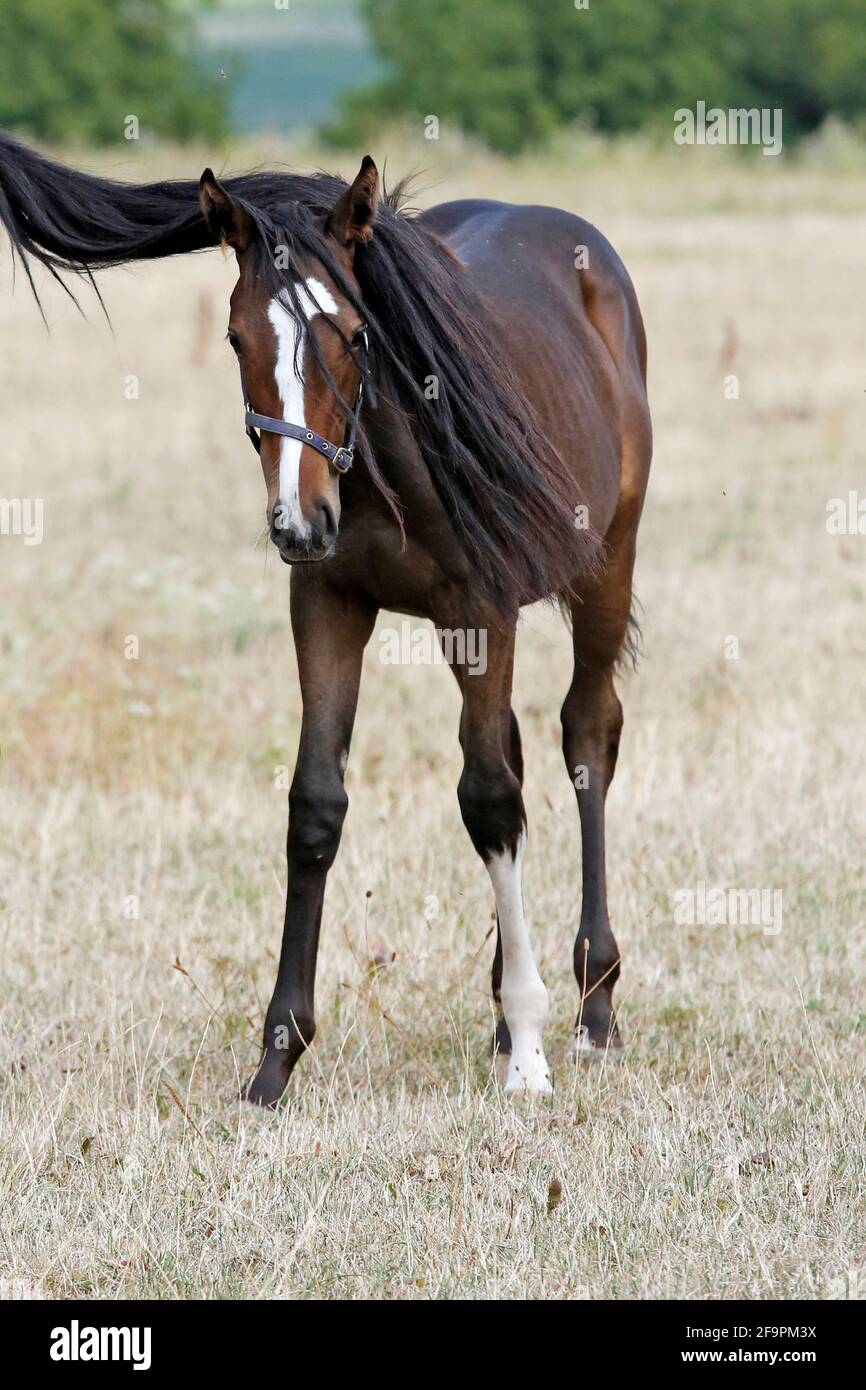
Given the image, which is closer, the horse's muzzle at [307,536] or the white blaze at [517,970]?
the horse's muzzle at [307,536]

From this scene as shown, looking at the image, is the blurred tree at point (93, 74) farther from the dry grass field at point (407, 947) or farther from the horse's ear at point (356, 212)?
the horse's ear at point (356, 212)

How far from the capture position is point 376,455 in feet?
14.1

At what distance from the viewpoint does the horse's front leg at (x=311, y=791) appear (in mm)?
4371

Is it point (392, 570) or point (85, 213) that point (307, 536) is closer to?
point (392, 570)

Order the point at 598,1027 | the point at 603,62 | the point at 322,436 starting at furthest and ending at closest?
the point at 603,62, the point at 598,1027, the point at 322,436

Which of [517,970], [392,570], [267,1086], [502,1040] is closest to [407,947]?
[502,1040]

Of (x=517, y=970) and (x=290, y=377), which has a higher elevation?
(x=290, y=377)

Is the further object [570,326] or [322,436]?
[570,326]

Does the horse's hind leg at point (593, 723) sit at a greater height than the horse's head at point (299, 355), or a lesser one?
lesser

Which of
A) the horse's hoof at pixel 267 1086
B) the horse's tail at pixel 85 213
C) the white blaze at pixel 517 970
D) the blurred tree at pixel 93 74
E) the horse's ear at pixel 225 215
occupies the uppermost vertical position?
the blurred tree at pixel 93 74

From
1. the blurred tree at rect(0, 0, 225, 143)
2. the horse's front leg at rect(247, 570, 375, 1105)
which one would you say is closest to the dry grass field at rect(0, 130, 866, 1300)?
the horse's front leg at rect(247, 570, 375, 1105)

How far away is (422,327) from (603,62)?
50.2 meters

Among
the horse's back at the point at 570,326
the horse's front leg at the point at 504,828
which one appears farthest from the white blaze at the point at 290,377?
the horse's back at the point at 570,326

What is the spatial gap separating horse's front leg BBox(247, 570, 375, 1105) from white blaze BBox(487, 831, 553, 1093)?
0.49 m
